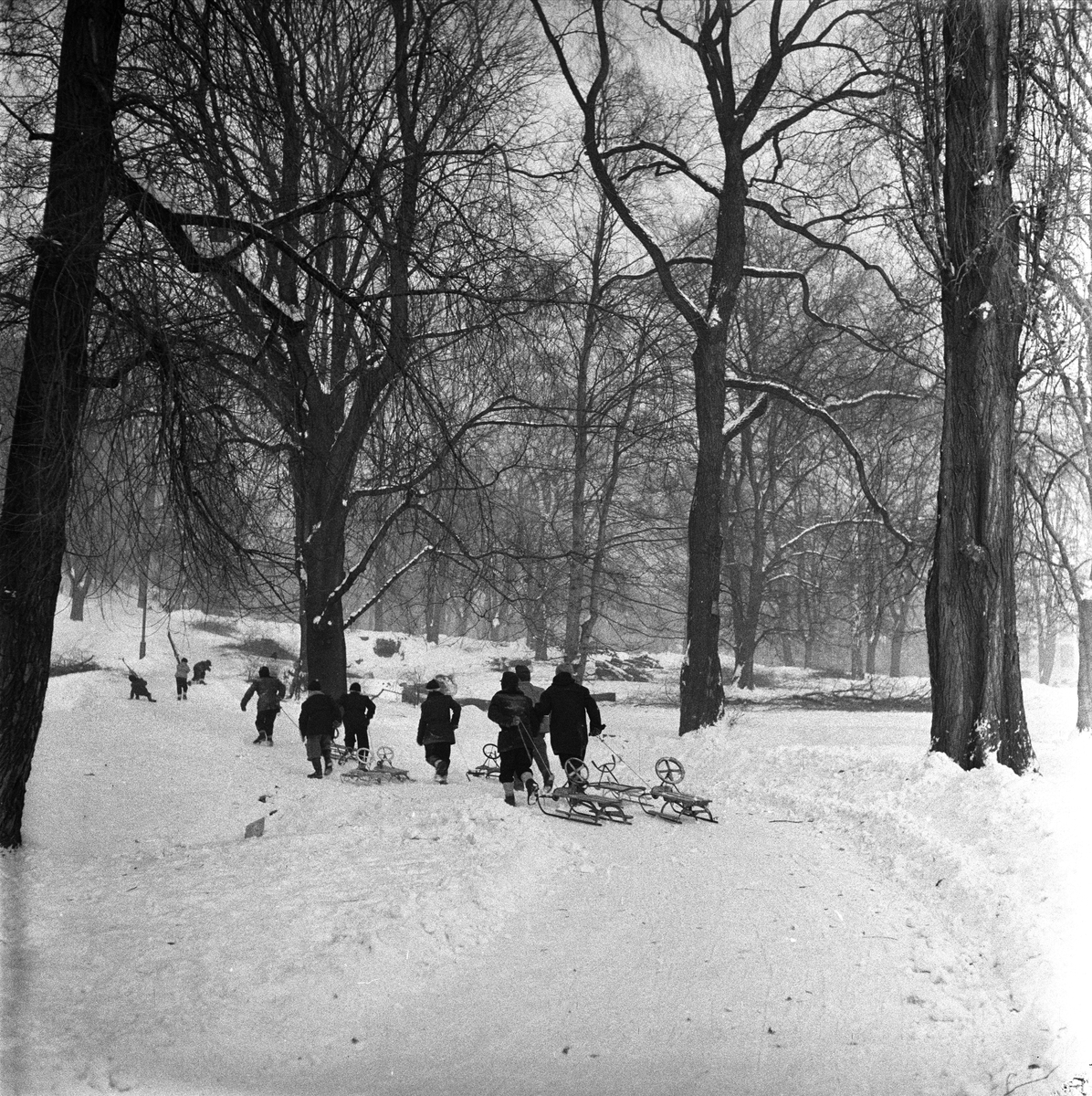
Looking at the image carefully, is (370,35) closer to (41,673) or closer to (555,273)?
(555,273)

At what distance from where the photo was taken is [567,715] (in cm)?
1285

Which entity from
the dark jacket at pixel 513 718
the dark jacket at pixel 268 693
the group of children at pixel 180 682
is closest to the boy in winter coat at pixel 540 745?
the dark jacket at pixel 513 718

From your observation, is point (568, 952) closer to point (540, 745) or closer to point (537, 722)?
point (537, 722)

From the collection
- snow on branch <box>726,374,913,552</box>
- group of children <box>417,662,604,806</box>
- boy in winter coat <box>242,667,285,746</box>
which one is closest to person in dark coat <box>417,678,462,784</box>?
group of children <box>417,662,604,806</box>

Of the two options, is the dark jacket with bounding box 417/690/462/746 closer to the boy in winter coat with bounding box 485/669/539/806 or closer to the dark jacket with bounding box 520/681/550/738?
the dark jacket with bounding box 520/681/550/738

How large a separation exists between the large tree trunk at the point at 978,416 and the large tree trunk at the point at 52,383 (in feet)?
29.8

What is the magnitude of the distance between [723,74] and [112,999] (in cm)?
1894

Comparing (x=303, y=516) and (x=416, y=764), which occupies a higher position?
(x=303, y=516)

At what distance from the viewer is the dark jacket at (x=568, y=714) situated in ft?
41.9

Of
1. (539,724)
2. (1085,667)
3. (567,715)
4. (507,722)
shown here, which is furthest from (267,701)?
(1085,667)

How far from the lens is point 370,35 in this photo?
716cm

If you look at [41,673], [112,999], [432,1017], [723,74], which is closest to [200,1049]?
[112,999]

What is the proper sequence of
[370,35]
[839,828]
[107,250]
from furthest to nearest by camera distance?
[839,828]
[370,35]
[107,250]

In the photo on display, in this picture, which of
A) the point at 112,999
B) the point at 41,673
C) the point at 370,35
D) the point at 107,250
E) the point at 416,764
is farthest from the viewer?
the point at 416,764
